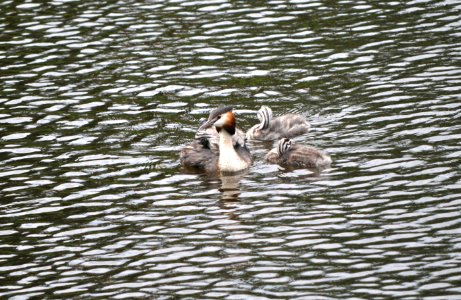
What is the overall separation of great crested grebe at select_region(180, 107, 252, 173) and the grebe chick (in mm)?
461

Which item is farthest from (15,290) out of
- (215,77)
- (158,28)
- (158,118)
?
(158,28)

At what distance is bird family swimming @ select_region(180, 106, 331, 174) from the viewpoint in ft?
50.6

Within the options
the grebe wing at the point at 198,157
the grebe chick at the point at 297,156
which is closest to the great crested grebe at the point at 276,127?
the grebe chick at the point at 297,156

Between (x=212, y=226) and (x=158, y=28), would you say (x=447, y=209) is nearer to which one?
(x=212, y=226)

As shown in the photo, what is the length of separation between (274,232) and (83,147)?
→ 4922mm

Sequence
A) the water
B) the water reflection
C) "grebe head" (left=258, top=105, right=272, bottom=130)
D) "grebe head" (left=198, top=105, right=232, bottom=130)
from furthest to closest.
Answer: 1. "grebe head" (left=258, top=105, right=272, bottom=130)
2. "grebe head" (left=198, top=105, right=232, bottom=130)
3. the water reflection
4. the water

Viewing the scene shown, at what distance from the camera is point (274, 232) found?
12883mm

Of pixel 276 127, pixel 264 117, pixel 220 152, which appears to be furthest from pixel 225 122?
pixel 276 127

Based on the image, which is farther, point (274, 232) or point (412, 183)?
point (412, 183)

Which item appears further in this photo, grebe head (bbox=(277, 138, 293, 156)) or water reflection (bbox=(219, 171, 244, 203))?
grebe head (bbox=(277, 138, 293, 156))

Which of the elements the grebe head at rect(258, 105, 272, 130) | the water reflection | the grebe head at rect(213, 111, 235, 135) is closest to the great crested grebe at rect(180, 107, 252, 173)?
the grebe head at rect(213, 111, 235, 135)

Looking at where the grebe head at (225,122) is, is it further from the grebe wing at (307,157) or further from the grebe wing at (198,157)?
the grebe wing at (307,157)

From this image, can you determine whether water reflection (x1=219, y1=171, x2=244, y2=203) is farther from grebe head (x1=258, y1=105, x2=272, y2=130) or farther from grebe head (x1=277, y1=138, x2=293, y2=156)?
grebe head (x1=258, y1=105, x2=272, y2=130)

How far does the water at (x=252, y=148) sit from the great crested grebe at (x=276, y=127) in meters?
0.21
